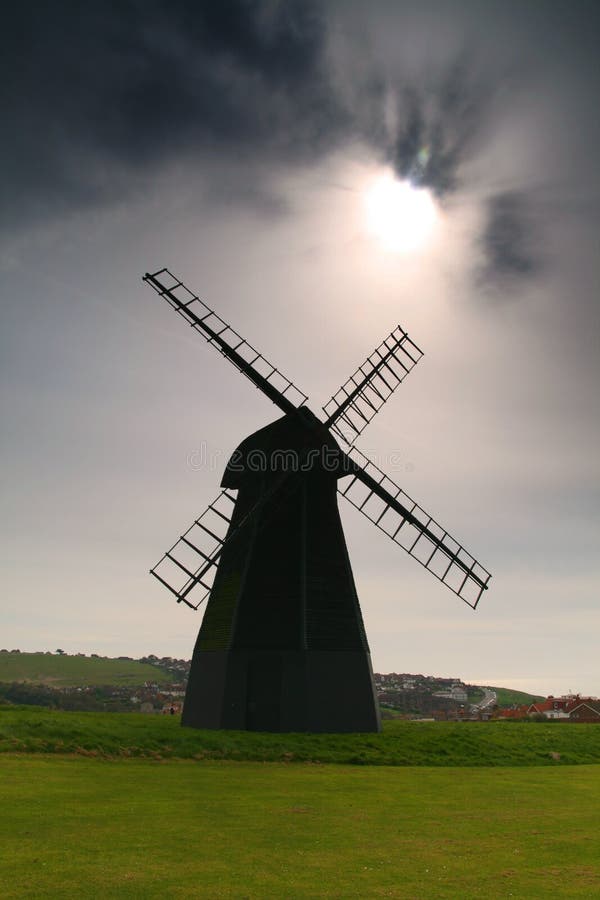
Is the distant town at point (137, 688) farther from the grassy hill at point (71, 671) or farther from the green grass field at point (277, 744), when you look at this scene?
the green grass field at point (277, 744)

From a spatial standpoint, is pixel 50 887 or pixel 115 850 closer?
pixel 50 887

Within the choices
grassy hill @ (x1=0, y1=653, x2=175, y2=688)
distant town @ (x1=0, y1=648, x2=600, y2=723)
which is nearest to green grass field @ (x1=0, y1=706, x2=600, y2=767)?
distant town @ (x1=0, y1=648, x2=600, y2=723)

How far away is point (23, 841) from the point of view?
11.3 m

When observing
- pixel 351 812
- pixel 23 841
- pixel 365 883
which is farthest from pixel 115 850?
pixel 351 812

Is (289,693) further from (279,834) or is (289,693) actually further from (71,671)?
(71,671)

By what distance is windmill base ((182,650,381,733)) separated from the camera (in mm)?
27797

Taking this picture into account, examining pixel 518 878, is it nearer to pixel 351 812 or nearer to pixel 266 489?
pixel 351 812

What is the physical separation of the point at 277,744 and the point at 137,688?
102 metres

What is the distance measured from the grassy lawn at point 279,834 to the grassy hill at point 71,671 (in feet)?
392

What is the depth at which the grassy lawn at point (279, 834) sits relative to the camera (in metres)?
9.76

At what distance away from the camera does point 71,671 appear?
490 ft

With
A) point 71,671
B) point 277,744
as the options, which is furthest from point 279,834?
point 71,671

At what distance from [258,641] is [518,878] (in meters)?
18.9

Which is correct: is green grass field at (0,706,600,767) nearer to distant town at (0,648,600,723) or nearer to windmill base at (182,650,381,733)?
windmill base at (182,650,381,733)
